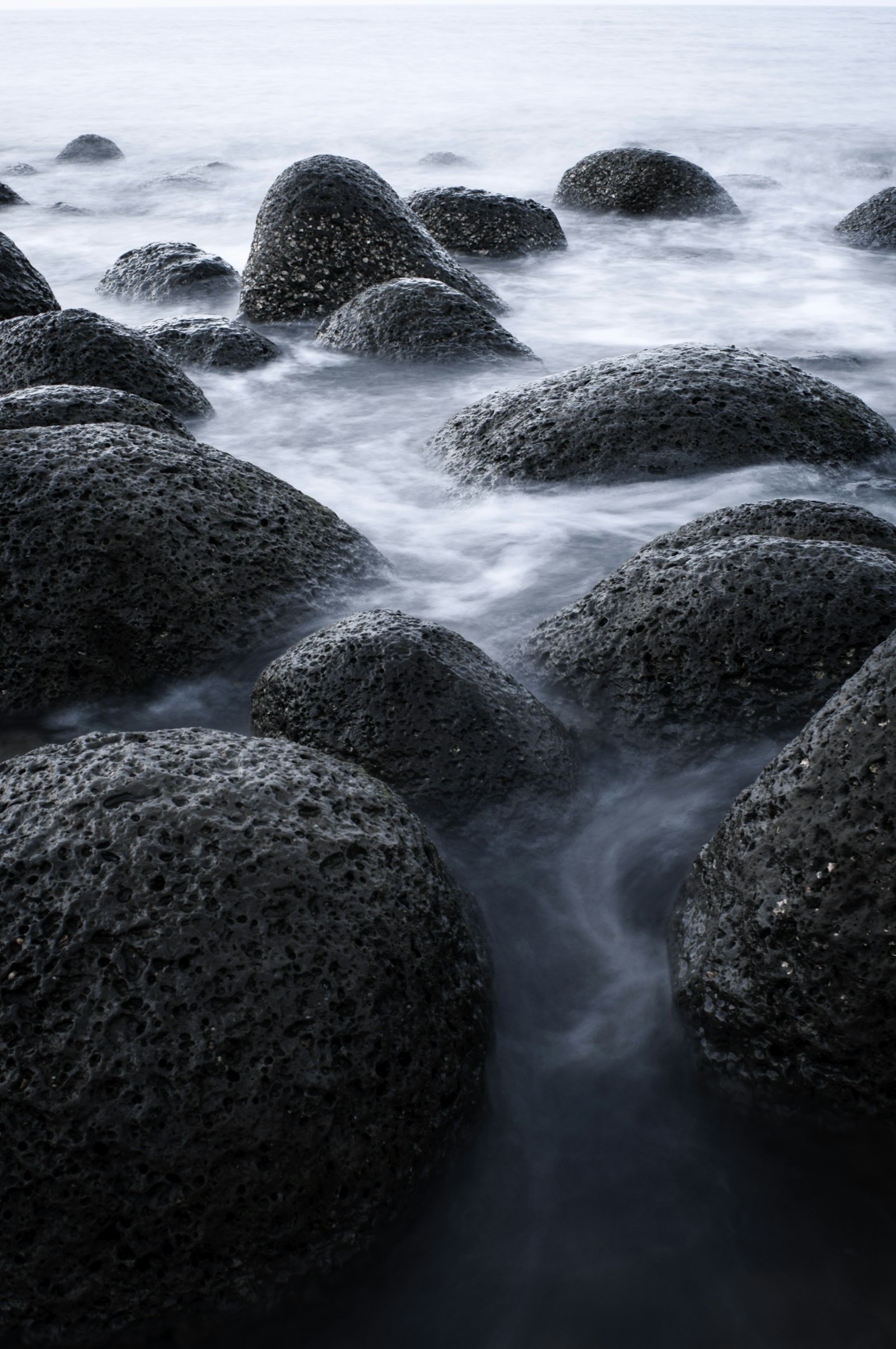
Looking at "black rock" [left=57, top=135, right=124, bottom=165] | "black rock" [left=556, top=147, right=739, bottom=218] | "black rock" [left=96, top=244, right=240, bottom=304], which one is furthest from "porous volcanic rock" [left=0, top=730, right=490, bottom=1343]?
"black rock" [left=57, top=135, right=124, bottom=165]

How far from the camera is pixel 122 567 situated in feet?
11.8

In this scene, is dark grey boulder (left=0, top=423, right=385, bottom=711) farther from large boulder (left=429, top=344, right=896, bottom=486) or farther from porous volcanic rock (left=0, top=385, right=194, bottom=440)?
large boulder (left=429, top=344, right=896, bottom=486)

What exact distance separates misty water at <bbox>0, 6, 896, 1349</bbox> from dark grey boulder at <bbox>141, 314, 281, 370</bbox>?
201mm

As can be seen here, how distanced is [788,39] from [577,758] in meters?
32.6

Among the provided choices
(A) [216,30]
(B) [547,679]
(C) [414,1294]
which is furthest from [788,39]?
(C) [414,1294]

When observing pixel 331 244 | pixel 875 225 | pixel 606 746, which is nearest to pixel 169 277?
pixel 331 244

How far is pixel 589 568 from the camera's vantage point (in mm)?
4617

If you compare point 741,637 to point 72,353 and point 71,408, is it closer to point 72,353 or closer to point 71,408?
point 71,408

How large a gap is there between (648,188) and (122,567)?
8.96 metres

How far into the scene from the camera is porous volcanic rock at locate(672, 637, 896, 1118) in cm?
212

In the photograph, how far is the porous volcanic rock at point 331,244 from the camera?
7.30m

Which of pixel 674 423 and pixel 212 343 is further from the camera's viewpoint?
pixel 212 343

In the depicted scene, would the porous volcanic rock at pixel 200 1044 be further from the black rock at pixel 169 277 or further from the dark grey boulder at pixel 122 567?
the black rock at pixel 169 277

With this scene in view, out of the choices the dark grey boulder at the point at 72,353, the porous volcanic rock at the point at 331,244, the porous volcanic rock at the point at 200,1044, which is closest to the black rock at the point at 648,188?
the porous volcanic rock at the point at 331,244
